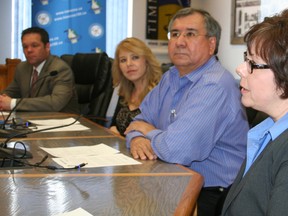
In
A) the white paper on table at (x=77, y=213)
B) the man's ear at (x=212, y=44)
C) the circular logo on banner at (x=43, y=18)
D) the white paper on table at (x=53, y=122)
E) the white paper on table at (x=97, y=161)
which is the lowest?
the white paper on table at (x=53, y=122)

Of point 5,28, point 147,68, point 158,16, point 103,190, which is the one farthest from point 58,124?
point 158,16

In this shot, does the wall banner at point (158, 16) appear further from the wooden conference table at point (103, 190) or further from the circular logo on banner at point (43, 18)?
the wooden conference table at point (103, 190)

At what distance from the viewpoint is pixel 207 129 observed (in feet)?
5.78

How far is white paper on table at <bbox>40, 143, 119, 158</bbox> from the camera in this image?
1688 millimetres

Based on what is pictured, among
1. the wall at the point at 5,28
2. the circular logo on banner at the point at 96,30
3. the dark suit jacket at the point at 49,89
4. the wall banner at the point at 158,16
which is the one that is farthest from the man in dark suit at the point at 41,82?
the wall banner at the point at 158,16

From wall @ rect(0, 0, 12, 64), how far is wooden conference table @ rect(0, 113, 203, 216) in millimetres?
4180

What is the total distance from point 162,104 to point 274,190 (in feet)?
4.24

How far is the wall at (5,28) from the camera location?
17.8 feet

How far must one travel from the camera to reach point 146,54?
9.75 ft

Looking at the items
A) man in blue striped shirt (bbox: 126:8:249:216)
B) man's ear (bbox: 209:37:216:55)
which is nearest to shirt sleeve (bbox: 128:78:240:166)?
man in blue striped shirt (bbox: 126:8:249:216)

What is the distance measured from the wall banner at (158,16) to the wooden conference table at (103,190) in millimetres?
4395

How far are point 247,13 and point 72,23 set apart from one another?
2.23 metres

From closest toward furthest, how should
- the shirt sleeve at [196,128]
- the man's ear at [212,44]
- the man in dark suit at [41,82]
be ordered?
the shirt sleeve at [196,128], the man's ear at [212,44], the man in dark suit at [41,82]

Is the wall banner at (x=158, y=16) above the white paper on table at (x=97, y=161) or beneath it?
above
